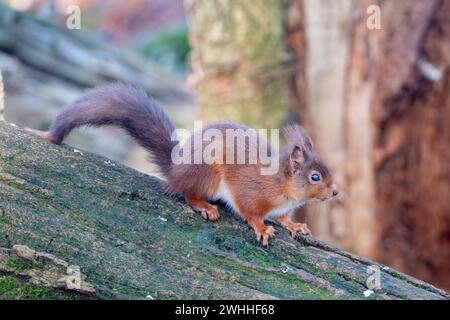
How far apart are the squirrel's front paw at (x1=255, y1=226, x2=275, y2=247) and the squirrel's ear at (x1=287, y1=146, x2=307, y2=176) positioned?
1.06ft

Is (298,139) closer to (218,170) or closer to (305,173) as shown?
(305,173)

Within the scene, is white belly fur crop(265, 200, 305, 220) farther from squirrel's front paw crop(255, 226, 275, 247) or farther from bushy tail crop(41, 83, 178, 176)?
bushy tail crop(41, 83, 178, 176)

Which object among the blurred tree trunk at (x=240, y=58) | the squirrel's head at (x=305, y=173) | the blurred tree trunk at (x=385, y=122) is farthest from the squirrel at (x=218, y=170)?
the blurred tree trunk at (x=385, y=122)

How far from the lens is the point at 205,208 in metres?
3.25

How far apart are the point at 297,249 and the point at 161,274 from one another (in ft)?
2.10

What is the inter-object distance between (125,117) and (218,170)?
490mm

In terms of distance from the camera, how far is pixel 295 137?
3408 mm

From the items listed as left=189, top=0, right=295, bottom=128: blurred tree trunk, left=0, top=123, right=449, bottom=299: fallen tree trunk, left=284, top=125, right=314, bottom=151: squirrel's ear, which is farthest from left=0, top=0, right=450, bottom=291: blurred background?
left=0, top=123, right=449, bottom=299: fallen tree trunk

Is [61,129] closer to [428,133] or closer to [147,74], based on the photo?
[428,133]

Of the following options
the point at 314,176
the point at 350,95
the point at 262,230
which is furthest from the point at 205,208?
the point at 350,95

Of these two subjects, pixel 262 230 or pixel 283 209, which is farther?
pixel 283 209

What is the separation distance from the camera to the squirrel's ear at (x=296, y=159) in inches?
133
